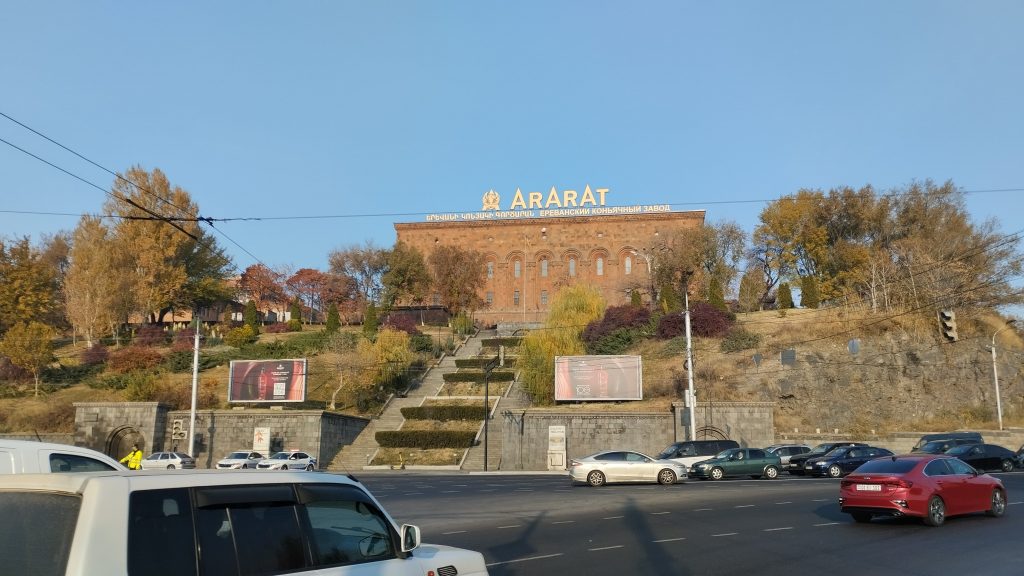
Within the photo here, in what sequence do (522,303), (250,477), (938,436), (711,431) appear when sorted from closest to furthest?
(250,477) < (938,436) < (711,431) < (522,303)

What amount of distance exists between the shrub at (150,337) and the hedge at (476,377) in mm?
28427

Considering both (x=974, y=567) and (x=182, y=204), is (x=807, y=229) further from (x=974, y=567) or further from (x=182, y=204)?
(x=974, y=567)

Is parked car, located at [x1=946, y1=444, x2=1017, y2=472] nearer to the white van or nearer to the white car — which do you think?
the white van

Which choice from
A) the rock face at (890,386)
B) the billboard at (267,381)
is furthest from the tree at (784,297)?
the billboard at (267,381)

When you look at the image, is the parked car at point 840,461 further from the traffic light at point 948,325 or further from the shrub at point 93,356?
the shrub at point 93,356

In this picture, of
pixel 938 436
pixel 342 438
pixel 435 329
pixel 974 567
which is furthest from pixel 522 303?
pixel 974 567

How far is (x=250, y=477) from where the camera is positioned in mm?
4777

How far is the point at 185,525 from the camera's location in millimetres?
4293

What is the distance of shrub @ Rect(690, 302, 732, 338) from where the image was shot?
191 feet

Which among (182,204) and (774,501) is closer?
(774,501)

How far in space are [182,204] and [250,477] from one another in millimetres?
73042

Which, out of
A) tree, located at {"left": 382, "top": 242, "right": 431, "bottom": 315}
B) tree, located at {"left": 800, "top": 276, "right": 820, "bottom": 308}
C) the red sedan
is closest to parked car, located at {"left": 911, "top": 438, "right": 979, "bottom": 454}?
the red sedan

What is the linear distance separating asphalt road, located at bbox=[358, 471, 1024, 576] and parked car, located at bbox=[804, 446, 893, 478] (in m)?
8.69

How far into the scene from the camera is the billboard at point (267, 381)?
47656 millimetres
